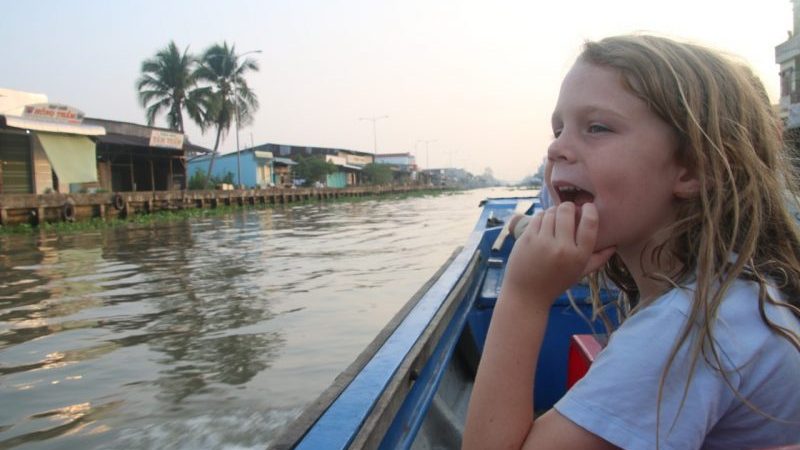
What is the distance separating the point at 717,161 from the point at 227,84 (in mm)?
35969

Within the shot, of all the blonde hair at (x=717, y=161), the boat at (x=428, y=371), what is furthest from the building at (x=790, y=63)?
the blonde hair at (x=717, y=161)

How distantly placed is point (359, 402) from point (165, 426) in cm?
214

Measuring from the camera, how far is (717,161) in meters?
0.85

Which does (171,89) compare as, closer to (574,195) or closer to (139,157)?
(139,157)

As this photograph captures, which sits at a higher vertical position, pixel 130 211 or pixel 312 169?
pixel 312 169

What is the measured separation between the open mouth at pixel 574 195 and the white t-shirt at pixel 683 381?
0.58ft

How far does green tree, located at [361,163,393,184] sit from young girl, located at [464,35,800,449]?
56.9 meters

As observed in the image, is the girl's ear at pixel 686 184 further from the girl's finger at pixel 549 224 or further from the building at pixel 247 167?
the building at pixel 247 167

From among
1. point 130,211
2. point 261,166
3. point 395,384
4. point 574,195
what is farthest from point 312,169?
point 574,195

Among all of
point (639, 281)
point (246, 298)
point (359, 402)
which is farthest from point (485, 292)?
point (246, 298)

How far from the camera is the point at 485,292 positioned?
306 centimetres

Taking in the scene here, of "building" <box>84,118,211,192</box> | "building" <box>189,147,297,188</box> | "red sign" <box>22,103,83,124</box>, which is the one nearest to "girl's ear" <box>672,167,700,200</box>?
"red sign" <box>22,103,83,124</box>

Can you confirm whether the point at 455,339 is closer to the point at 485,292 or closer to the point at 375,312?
the point at 485,292

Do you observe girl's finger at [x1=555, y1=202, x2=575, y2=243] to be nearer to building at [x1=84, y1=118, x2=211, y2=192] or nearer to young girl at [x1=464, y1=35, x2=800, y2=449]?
young girl at [x1=464, y1=35, x2=800, y2=449]
